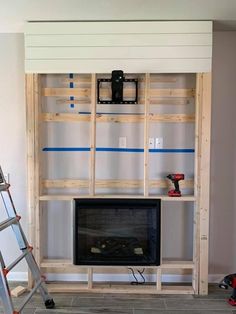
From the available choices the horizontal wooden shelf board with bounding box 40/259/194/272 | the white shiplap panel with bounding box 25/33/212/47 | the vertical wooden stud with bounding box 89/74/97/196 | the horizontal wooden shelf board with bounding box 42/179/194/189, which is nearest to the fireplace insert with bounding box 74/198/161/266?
the horizontal wooden shelf board with bounding box 40/259/194/272

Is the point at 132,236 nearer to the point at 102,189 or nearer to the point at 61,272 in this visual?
the point at 102,189

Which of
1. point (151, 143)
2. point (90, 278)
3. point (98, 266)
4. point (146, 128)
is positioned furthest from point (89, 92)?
point (90, 278)

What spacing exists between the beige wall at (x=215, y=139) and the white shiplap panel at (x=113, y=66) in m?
0.34

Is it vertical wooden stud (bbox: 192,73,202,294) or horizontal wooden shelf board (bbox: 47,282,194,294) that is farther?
horizontal wooden shelf board (bbox: 47,282,194,294)

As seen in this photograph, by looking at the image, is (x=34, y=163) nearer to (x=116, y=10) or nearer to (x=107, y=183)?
(x=107, y=183)

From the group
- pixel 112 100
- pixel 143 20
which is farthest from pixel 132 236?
pixel 143 20

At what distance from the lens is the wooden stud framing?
3137 millimetres

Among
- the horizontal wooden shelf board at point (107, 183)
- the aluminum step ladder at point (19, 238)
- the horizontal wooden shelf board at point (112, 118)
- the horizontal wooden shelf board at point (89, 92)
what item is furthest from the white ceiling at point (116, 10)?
the horizontal wooden shelf board at point (107, 183)

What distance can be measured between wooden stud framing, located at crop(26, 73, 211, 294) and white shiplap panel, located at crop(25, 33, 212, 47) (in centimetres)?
31

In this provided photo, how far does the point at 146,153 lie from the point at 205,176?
0.60 m

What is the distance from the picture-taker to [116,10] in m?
2.86

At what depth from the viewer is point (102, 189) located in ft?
11.2

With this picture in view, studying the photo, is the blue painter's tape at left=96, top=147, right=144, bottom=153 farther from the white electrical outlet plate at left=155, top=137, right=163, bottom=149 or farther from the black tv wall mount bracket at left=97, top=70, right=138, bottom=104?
the black tv wall mount bracket at left=97, top=70, right=138, bottom=104

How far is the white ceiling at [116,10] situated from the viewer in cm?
271
